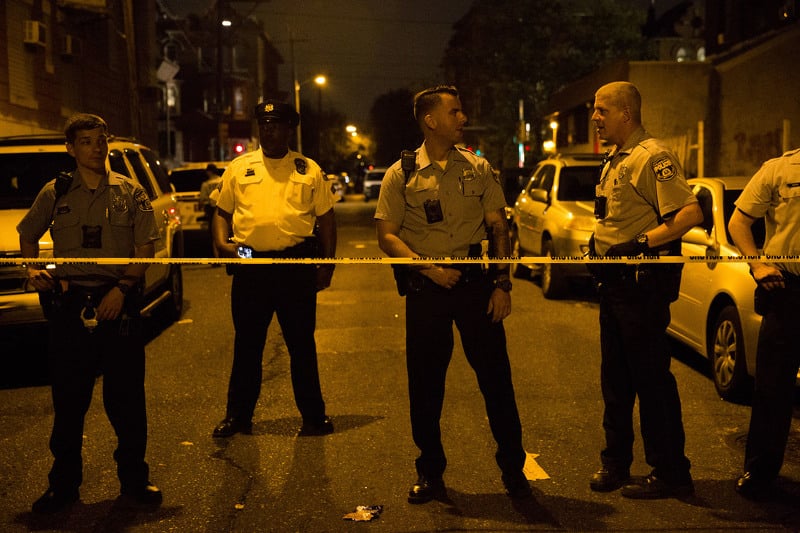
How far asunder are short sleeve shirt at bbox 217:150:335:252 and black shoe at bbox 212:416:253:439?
109 centimetres

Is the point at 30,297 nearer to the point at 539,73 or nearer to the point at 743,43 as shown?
the point at 743,43

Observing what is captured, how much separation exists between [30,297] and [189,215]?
11.0 metres

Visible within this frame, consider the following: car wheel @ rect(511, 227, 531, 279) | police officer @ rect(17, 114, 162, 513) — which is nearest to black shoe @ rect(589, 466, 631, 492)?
police officer @ rect(17, 114, 162, 513)

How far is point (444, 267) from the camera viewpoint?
463 cm

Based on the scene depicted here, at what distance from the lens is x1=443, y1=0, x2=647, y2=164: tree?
40656 millimetres

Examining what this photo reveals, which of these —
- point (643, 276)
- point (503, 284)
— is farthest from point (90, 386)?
point (643, 276)

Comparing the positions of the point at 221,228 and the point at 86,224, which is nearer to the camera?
the point at 86,224

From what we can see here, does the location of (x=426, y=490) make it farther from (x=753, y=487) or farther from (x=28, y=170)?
(x=28, y=170)

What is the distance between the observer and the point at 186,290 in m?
13.4

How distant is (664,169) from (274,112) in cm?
226

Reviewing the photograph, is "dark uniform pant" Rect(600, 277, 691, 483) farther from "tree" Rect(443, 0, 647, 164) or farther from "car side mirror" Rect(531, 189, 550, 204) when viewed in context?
"tree" Rect(443, 0, 647, 164)

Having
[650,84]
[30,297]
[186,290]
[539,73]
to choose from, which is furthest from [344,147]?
[30,297]

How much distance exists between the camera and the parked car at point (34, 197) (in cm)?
766

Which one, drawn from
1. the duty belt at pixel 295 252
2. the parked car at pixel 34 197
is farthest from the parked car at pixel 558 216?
the duty belt at pixel 295 252
